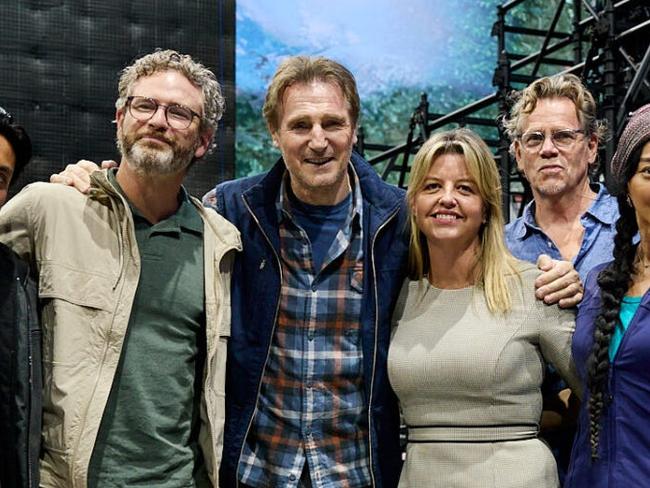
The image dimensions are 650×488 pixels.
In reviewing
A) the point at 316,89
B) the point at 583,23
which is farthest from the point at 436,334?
the point at 583,23

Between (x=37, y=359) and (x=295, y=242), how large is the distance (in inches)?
31.6

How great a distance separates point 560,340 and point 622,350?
0.29m

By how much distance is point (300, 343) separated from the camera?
2.35 m

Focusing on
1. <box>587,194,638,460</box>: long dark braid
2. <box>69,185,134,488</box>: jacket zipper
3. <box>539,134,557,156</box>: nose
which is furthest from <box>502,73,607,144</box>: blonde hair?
<box>69,185,134,488</box>: jacket zipper

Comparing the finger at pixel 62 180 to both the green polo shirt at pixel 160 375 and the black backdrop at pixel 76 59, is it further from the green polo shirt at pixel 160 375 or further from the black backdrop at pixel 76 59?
the black backdrop at pixel 76 59

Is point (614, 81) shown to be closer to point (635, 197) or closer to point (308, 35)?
point (635, 197)

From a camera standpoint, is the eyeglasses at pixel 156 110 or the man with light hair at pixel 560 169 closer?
the eyeglasses at pixel 156 110

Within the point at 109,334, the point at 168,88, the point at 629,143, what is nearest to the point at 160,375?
the point at 109,334

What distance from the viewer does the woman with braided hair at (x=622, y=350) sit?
189 cm

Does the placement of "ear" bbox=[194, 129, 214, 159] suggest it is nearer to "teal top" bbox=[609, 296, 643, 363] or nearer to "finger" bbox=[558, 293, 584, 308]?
"finger" bbox=[558, 293, 584, 308]

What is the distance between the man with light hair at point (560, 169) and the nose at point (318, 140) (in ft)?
2.47

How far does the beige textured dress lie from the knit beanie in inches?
15.6

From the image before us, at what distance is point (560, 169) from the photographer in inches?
106

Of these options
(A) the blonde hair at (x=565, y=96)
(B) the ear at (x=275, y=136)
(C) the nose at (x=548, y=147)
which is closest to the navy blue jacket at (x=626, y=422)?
(C) the nose at (x=548, y=147)
